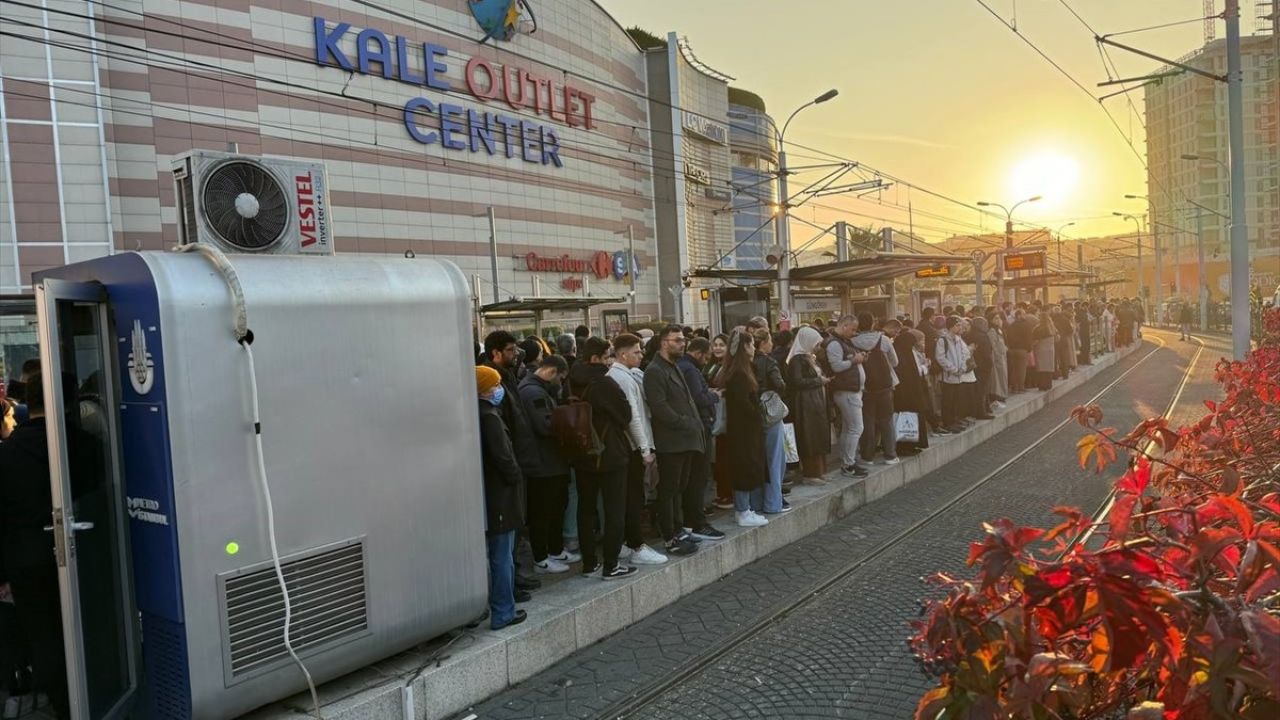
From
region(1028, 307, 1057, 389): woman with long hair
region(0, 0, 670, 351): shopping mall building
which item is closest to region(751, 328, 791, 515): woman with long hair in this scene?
region(0, 0, 670, 351): shopping mall building

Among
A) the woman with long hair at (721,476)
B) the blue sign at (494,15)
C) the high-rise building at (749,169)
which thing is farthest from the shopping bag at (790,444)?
the high-rise building at (749,169)

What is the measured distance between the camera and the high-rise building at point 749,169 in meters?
Answer: 48.3

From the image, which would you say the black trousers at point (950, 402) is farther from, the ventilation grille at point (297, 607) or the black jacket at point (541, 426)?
the ventilation grille at point (297, 607)

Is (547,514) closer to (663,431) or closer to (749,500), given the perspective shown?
(663,431)

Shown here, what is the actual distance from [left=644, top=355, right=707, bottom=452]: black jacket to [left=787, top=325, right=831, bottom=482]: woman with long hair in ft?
7.73

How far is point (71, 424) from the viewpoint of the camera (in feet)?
12.1

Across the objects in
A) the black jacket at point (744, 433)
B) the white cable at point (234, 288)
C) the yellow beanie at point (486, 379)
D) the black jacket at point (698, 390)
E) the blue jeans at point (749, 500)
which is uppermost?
the white cable at point (234, 288)

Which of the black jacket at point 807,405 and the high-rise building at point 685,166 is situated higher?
the high-rise building at point 685,166

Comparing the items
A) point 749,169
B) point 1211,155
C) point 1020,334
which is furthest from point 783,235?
point 1211,155

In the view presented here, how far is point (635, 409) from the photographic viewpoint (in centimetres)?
622

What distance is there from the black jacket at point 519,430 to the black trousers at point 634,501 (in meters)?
0.88

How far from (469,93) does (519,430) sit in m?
25.0

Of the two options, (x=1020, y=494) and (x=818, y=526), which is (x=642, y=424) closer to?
(x=818, y=526)

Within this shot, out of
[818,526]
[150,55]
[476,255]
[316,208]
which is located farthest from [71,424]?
[476,255]
